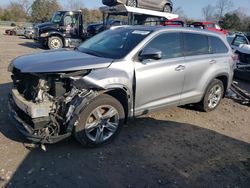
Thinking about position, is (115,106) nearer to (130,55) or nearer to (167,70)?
(130,55)

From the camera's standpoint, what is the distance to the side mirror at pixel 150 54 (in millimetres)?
4871

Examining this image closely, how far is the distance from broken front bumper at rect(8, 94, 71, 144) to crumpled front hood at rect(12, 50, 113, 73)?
0.66 m

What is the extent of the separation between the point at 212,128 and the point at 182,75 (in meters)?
1.24

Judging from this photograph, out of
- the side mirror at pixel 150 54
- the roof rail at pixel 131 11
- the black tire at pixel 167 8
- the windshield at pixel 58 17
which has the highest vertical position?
the black tire at pixel 167 8

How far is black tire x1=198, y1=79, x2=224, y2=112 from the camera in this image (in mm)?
6465

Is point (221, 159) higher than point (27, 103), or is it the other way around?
point (27, 103)

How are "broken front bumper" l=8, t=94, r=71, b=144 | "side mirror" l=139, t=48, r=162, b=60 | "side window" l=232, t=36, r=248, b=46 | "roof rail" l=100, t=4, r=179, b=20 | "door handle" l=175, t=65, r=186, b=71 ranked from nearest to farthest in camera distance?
"broken front bumper" l=8, t=94, r=71, b=144 → "side mirror" l=139, t=48, r=162, b=60 → "door handle" l=175, t=65, r=186, b=71 → "side window" l=232, t=36, r=248, b=46 → "roof rail" l=100, t=4, r=179, b=20

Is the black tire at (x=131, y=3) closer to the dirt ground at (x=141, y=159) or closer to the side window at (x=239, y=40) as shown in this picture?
the side window at (x=239, y=40)

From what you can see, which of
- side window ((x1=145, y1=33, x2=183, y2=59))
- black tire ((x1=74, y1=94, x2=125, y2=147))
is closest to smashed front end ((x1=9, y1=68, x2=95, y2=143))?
black tire ((x1=74, y1=94, x2=125, y2=147))

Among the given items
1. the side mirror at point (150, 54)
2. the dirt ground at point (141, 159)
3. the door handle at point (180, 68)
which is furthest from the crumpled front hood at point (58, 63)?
the door handle at point (180, 68)

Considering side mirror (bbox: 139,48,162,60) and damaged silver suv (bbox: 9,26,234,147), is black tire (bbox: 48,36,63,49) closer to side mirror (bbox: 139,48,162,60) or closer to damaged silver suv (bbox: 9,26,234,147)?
damaged silver suv (bbox: 9,26,234,147)

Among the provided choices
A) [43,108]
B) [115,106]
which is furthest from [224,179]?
[43,108]

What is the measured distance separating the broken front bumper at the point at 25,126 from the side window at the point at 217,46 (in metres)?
3.83

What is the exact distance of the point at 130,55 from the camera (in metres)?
4.82
